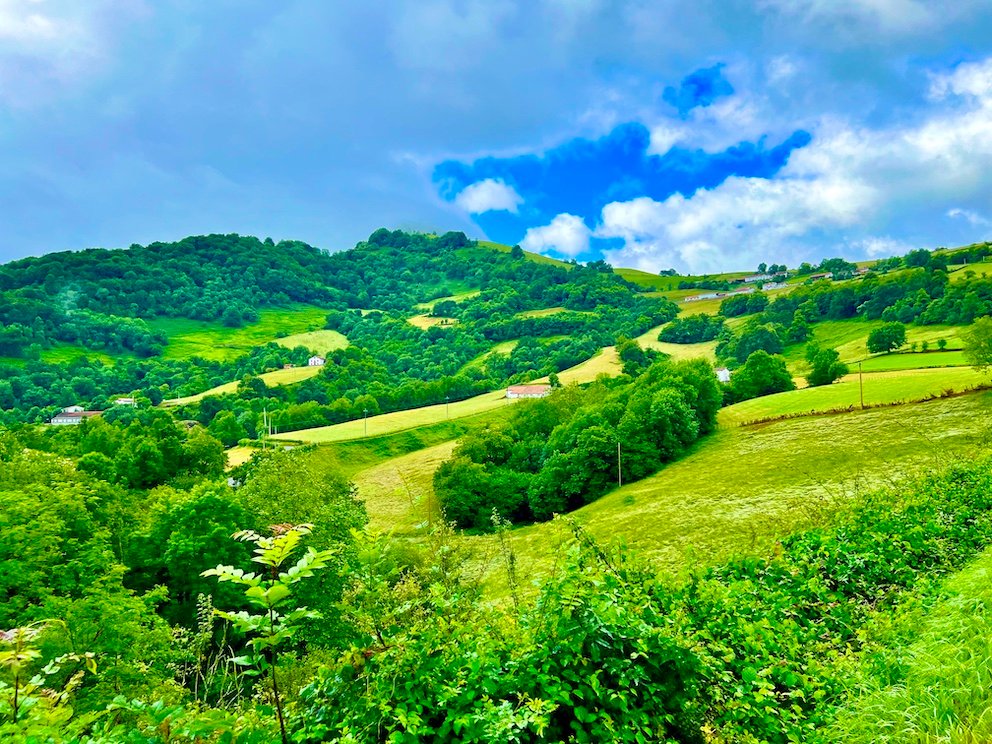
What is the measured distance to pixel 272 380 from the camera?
128m

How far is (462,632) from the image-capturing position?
180 inches


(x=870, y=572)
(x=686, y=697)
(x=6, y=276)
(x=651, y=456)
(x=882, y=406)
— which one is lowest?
(x=651, y=456)

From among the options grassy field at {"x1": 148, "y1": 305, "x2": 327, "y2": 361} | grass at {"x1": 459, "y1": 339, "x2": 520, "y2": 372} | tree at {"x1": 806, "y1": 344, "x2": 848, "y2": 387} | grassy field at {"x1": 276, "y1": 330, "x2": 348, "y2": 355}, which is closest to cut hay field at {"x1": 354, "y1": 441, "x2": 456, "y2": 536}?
tree at {"x1": 806, "y1": 344, "x2": 848, "y2": 387}

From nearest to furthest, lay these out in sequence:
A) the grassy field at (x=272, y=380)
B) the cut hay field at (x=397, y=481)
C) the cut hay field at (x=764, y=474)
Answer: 1. the cut hay field at (x=764, y=474)
2. the cut hay field at (x=397, y=481)
3. the grassy field at (x=272, y=380)

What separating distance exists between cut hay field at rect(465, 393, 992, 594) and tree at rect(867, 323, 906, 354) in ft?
164

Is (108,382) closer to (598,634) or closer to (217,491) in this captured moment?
(217,491)

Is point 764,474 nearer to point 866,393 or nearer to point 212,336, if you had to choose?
point 866,393

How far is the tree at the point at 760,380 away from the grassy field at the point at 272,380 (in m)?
97.8

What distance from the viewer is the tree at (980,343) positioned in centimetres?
4438

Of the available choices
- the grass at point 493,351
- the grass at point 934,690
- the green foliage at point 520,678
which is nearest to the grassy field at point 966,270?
the grass at point 493,351

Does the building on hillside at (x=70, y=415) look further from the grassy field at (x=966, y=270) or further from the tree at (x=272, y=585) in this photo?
the grassy field at (x=966, y=270)

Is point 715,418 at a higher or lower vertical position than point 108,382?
lower

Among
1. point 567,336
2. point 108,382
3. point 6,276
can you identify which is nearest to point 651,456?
point 567,336

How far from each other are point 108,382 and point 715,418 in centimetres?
13943
